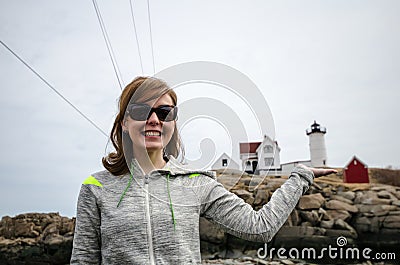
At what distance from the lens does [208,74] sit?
0.93 m

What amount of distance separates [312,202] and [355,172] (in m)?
4.01

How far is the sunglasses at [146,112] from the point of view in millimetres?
984

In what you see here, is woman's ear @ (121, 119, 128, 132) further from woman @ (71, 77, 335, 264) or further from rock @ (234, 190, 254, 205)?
rock @ (234, 190, 254, 205)

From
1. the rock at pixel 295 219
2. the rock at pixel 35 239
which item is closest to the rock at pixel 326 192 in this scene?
the rock at pixel 295 219

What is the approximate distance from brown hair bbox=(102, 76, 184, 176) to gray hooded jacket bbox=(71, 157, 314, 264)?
49 mm

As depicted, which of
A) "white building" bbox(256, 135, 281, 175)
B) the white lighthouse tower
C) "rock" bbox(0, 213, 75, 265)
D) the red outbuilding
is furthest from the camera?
the white lighthouse tower

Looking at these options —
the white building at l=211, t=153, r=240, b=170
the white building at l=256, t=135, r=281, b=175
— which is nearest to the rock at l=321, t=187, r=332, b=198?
the white building at l=256, t=135, r=281, b=175

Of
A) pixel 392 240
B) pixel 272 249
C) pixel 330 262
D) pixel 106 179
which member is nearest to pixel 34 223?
pixel 272 249

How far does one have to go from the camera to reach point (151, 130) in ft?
3.27

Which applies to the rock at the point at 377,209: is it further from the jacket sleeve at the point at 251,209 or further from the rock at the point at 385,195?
the jacket sleeve at the point at 251,209

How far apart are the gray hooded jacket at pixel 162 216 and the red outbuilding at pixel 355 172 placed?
43.3 feet

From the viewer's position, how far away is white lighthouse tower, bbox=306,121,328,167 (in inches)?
635

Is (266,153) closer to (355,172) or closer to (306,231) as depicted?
(306,231)

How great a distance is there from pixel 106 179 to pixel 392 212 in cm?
1074
